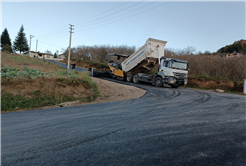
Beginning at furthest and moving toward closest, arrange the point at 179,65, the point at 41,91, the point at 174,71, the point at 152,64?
the point at 152,64 → the point at 179,65 → the point at 174,71 → the point at 41,91

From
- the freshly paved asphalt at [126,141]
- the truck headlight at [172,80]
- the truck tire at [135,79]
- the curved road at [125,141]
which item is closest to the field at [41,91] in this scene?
the freshly paved asphalt at [126,141]

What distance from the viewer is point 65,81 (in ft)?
32.9

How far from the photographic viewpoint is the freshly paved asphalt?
2947 mm

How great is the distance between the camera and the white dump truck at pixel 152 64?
47.6ft

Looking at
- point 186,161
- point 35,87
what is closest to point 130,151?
point 186,161

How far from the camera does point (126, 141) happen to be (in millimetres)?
3650

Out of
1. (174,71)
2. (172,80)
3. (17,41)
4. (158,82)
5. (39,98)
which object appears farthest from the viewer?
(17,41)

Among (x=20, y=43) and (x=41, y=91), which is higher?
(x=20, y=43)

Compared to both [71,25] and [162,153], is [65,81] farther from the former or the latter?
[71,25]

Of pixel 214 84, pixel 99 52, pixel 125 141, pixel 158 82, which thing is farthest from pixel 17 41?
pixel 125 141

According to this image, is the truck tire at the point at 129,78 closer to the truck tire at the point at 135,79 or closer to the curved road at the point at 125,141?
the truck tire at the point at 135,79

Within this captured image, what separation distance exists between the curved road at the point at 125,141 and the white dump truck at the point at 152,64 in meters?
9.24

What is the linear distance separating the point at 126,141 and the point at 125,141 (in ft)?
0.07

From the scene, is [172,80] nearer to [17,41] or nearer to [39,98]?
[39,98]
